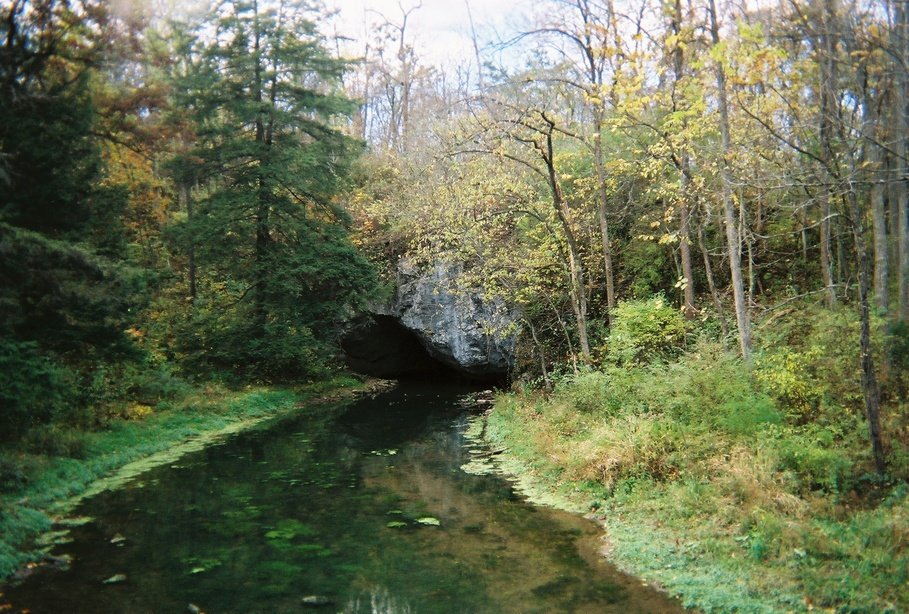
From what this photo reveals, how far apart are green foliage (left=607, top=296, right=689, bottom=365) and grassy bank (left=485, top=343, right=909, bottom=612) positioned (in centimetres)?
163

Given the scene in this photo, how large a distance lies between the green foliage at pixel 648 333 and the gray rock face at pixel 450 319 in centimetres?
684

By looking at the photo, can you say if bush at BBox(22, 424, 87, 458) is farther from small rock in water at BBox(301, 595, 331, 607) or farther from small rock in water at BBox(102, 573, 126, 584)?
small rock in water at BBox(301, 595, 331, 607)

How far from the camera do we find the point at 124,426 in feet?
43.2

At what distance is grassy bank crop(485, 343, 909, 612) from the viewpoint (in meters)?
5.80

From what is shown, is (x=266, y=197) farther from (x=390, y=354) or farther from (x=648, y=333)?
(x=648, y=333)

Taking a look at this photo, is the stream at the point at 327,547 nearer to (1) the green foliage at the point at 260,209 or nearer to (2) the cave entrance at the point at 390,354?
(1) the green foliage at the point at 260,209

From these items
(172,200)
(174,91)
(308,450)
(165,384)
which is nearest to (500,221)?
(308,450)

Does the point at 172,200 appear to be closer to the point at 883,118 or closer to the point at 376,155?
the point at 376,155

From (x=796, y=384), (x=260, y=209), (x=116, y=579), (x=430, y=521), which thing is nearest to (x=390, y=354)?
(x=260, y=209)

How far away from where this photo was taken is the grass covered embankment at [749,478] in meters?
5.84

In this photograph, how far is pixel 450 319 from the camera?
2242 centimetres

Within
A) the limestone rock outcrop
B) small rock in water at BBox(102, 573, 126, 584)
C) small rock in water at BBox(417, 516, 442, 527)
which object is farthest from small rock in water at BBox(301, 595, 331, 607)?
the limestone rock outcrop

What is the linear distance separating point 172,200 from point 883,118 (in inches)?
913

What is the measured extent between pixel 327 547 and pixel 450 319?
14.9 meters
